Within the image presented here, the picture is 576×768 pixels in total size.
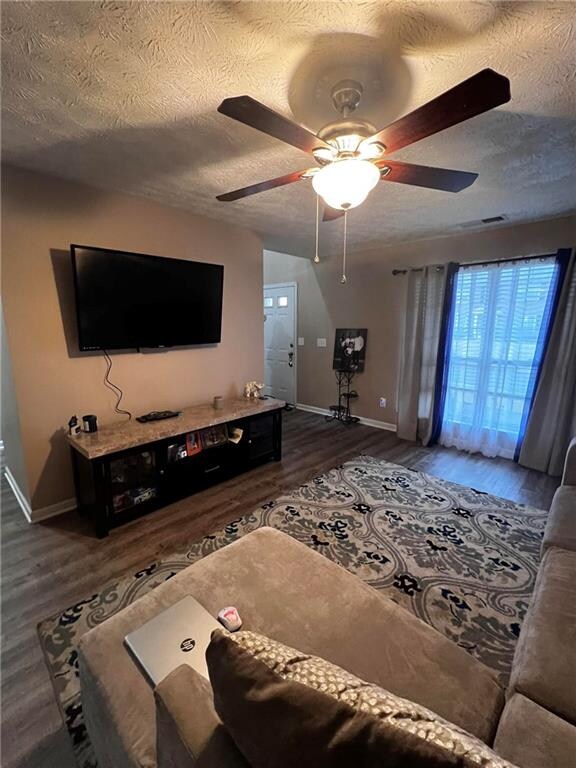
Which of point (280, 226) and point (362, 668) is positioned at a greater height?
point (280, 226)

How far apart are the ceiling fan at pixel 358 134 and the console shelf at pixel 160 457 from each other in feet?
6.65

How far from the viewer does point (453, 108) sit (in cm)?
110

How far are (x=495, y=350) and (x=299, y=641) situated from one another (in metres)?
3.52

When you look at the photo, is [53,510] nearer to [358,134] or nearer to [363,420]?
[358,134]

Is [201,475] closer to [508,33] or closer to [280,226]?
[280,226]

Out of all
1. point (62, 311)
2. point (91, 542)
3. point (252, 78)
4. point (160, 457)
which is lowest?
point (91, 542)

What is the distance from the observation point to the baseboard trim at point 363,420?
4.65m

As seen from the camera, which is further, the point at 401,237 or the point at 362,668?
the point at 401,237

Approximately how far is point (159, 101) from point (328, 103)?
0.77 metres

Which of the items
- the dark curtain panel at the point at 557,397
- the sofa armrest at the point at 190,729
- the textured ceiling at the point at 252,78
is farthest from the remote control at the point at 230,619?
the dark curtain panel at the point at 557,397

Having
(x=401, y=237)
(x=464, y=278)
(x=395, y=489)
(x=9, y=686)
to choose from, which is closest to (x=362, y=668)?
(x=9, y=686)

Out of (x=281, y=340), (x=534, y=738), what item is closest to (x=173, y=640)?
(x=534, y=738)

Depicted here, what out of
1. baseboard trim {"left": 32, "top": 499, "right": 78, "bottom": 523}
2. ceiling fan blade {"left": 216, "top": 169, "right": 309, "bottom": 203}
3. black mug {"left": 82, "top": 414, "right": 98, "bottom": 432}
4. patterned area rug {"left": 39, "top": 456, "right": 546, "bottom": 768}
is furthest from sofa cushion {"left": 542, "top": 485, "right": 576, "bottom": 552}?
baseboard trim {"left": 32, "top": 499, "right": 78, "bottom": 523}

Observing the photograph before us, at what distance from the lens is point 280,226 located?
3.50 metres
